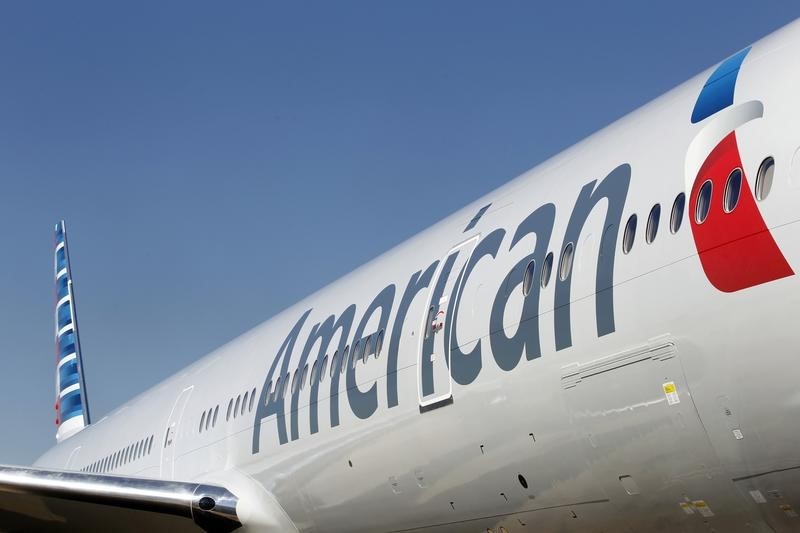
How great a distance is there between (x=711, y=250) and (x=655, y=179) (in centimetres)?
81

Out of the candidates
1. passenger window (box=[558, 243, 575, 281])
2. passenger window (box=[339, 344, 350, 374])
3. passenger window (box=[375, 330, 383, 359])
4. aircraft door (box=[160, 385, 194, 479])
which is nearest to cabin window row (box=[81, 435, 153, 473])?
aircraft door (box=[160, 385, 194, 479])

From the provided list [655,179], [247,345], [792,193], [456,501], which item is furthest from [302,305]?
[792,193]

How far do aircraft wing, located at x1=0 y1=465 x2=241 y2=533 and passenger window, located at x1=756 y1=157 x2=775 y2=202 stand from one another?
626 centimetres

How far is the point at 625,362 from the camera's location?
5484 mm

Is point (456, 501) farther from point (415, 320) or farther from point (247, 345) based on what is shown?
point (247, 345)

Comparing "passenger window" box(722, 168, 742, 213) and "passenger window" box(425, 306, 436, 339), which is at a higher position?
"passenger window" box(425, 306, 436, 339)

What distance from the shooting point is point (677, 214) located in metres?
5.31

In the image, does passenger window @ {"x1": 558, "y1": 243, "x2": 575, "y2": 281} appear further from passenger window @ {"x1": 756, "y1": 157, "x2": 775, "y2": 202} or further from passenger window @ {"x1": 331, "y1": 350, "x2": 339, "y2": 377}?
passenger window @ {"x1": 331, "y1": 350, "x2": 339, "y2": 377}

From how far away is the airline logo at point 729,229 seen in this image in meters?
4.66

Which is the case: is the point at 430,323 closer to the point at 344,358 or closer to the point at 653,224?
the point at 344,358

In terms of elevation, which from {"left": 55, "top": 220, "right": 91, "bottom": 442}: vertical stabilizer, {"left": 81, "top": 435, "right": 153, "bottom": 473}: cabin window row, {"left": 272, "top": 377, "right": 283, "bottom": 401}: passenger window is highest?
{"left": 55, "top": 220, "right": 91, "bottom": 442}: vertical stabilizer

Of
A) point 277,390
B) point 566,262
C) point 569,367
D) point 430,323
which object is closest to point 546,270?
point 566,262

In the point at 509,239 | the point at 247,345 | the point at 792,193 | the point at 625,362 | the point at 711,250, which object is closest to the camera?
the point at 792,193

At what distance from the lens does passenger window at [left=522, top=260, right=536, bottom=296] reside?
6.47m
